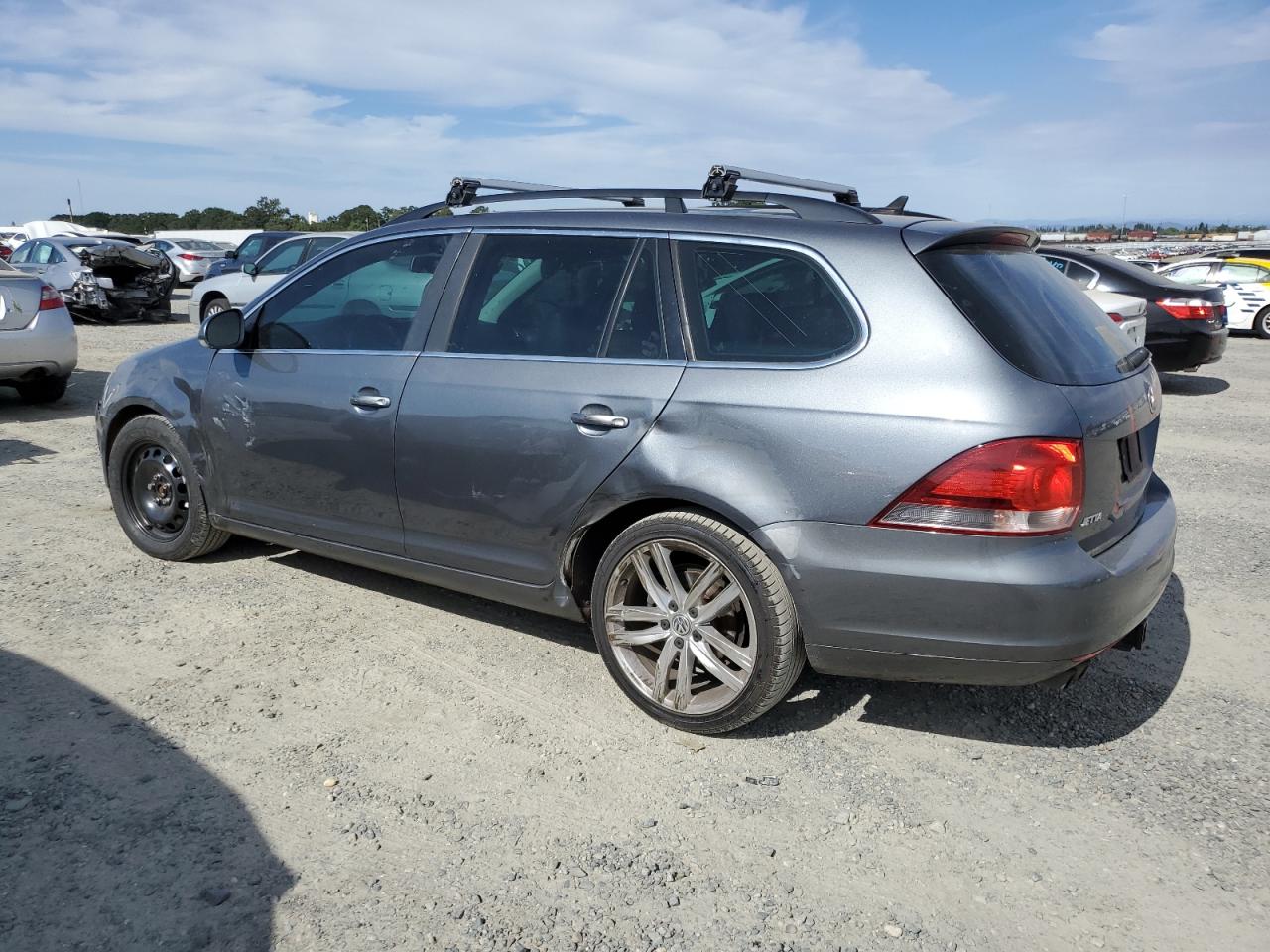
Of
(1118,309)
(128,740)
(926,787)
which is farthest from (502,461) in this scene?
(1118,309)

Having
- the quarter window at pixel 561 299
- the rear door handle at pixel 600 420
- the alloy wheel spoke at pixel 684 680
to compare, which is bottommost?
the alloy wheel spoke at pixel 684 680

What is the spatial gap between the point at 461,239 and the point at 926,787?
8.78ft

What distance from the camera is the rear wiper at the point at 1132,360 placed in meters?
3.46

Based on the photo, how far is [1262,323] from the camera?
1764 centimetres

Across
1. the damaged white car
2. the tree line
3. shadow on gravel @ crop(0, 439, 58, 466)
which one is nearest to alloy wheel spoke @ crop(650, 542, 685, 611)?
shadow on gravel @ crop(0, 439, 58, 466)

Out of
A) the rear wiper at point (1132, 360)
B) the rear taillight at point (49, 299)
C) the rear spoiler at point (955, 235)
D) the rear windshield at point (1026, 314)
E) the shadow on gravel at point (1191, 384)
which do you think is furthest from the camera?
the shadow on gravel at point (1191, 384)

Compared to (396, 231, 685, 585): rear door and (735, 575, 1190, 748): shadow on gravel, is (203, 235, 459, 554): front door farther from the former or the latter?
(735, 575, 1190, 748): shadow on gravel

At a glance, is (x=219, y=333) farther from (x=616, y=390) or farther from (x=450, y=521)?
(x=616, y=390)

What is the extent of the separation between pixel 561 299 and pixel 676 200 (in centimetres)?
57

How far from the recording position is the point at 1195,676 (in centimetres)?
403

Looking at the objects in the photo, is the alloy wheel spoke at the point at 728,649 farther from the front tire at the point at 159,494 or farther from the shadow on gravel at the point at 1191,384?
the shadow on gravel at the point at 1191,384

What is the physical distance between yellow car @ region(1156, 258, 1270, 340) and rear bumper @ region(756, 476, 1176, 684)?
16.8m

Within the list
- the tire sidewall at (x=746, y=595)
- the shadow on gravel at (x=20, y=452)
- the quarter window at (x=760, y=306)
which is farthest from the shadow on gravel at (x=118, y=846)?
the shadow on gravel at (x=20, y=452)

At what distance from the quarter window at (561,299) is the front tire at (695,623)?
68cm
